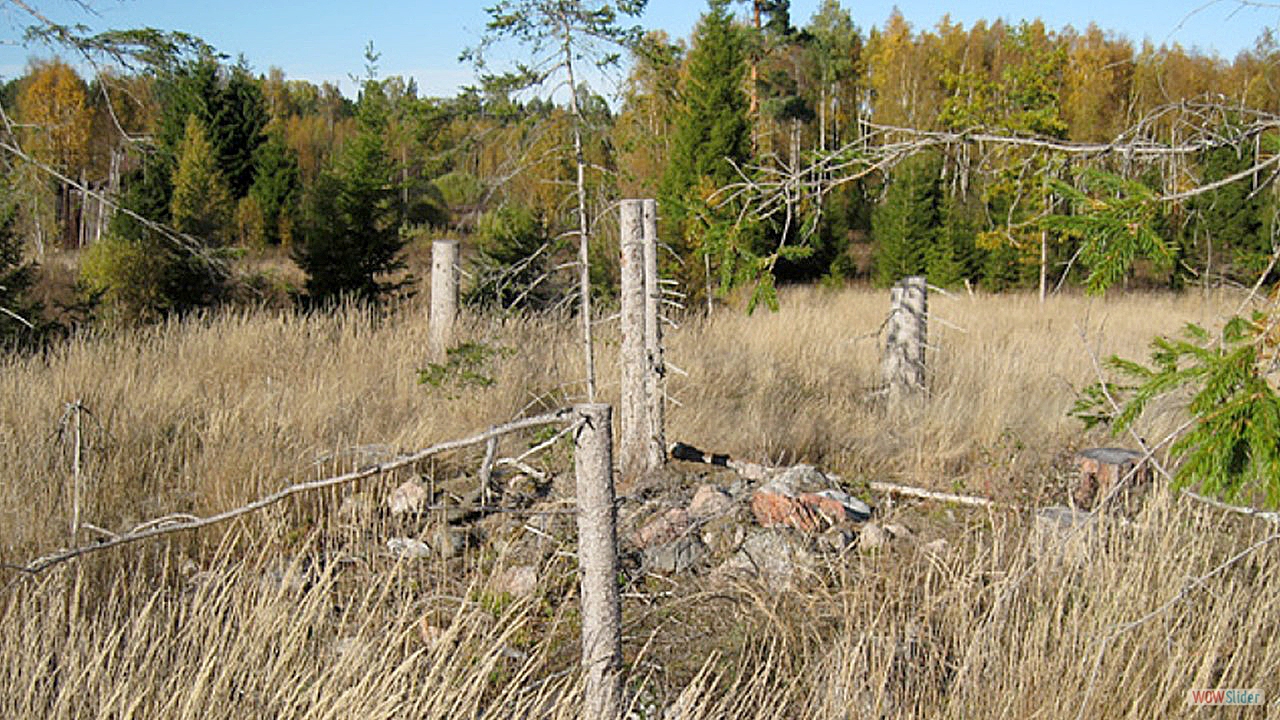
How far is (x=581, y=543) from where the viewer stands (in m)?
2.50

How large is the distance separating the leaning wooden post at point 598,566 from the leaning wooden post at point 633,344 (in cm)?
306

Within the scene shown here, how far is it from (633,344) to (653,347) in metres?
0.24

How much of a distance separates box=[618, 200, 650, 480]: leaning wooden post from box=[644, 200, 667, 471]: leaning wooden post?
4 centimetres

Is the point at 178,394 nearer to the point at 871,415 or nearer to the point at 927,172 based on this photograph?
the point at 871,415

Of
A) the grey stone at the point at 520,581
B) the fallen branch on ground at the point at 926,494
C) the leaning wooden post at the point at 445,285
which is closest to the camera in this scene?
the grey stone at the point at 520,581

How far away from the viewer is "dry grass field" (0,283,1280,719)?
8.83 feet

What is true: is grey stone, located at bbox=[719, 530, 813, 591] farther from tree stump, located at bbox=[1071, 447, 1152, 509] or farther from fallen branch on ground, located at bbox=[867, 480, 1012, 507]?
tree stump, located at bbox=[1071, 447, 1152, 509]

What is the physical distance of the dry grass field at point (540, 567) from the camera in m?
2.69

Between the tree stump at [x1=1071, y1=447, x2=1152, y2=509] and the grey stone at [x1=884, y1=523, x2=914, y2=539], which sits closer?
the grey stone at [x1=884, y1=523, x2=914, y2=539]

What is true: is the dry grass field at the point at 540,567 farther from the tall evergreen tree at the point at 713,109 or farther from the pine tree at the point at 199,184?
the pine tree at the point at 199,184

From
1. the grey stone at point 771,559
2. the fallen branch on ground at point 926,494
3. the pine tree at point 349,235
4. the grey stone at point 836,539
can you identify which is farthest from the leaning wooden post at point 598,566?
the pine tree at point 349,235

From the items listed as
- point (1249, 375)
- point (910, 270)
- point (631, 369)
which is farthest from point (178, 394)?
point (910, 270)

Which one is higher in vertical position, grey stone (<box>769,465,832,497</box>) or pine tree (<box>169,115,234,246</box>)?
pine tree (<box>169,115,234,246</box>)

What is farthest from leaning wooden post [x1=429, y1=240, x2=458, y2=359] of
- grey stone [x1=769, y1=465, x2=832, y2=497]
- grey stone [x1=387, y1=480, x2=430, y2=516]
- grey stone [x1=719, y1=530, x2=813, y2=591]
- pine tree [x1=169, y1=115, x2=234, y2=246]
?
pine tree [x1=169, y1=115, x2=234, y2=246]
